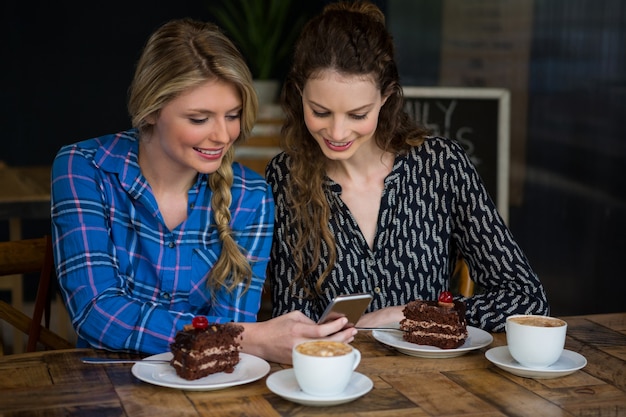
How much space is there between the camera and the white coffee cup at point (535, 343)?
67.7 inches

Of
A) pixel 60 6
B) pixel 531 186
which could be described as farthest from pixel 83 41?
pixel 531 186

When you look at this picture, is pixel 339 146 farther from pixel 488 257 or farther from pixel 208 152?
pixel 488 257

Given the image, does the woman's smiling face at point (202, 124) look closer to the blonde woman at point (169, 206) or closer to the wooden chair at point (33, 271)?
the blonde woman at point (169, 206)

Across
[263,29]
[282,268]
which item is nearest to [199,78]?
[282,268]

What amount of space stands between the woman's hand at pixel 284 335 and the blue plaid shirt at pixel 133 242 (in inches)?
7.4

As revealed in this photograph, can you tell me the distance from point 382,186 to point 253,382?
89 centimetres

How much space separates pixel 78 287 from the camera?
2.01 meters

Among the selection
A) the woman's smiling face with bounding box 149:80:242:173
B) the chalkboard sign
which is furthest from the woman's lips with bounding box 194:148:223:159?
the chalkboard sign

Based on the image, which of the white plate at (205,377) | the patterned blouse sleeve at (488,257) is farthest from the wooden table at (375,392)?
the patterned blouse sleeve at (488,257)

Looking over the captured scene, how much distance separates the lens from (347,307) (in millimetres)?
1816

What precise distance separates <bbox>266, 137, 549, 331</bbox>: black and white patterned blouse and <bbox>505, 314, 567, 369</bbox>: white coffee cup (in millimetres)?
552

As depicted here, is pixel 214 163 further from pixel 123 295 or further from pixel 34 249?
pixel 34 249

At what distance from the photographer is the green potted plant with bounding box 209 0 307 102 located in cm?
582

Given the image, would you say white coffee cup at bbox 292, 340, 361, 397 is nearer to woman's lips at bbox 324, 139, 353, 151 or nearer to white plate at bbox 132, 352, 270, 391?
white plate at bbox 132, 352, 270, 391
